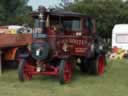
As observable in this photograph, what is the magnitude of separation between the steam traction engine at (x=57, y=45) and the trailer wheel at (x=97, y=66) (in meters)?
0.38

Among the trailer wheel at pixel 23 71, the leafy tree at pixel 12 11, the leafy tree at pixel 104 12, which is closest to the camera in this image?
the trailer wheel at pixel 23 71

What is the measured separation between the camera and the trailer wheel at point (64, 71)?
13.1m

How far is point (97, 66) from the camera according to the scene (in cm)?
1585

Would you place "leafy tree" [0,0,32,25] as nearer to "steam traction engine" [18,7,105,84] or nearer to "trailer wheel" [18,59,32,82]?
"steam traction engine" [18,7,105,84]

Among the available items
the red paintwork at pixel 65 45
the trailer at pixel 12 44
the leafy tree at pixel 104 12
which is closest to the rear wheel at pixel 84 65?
Result: the red paintwork at pixel 65 45

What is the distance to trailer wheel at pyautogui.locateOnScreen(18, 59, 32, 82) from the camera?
13836mm

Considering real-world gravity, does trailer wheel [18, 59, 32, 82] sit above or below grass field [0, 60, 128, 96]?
above

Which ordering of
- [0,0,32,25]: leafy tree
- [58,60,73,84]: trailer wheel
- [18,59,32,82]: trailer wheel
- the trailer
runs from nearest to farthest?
1. [58,60,73,84]: trailer wheel
2. [18,59,32,82]: trailer wheel
3. the trailer
4. [0,0,32,25]: leafy tree

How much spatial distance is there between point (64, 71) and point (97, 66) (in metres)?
2.83

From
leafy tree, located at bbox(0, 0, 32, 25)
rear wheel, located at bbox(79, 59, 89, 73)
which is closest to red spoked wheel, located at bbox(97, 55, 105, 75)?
rear wheel, located at bbox(79, 59, 89, 73)

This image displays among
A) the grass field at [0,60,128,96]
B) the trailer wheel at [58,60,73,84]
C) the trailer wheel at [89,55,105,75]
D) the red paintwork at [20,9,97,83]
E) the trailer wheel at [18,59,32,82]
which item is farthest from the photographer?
the trailer wheel at [89,55,105,75]

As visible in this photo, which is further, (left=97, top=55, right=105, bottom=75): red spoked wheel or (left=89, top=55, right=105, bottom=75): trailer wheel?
(left=97, top=55, right=105, bottom=75): red spoked wheel

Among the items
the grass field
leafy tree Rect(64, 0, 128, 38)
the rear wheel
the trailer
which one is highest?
leafy tree Rect(64, 0, 128, 38)

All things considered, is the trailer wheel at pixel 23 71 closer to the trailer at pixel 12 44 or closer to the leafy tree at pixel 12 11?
the trailer at pixel 12 44
